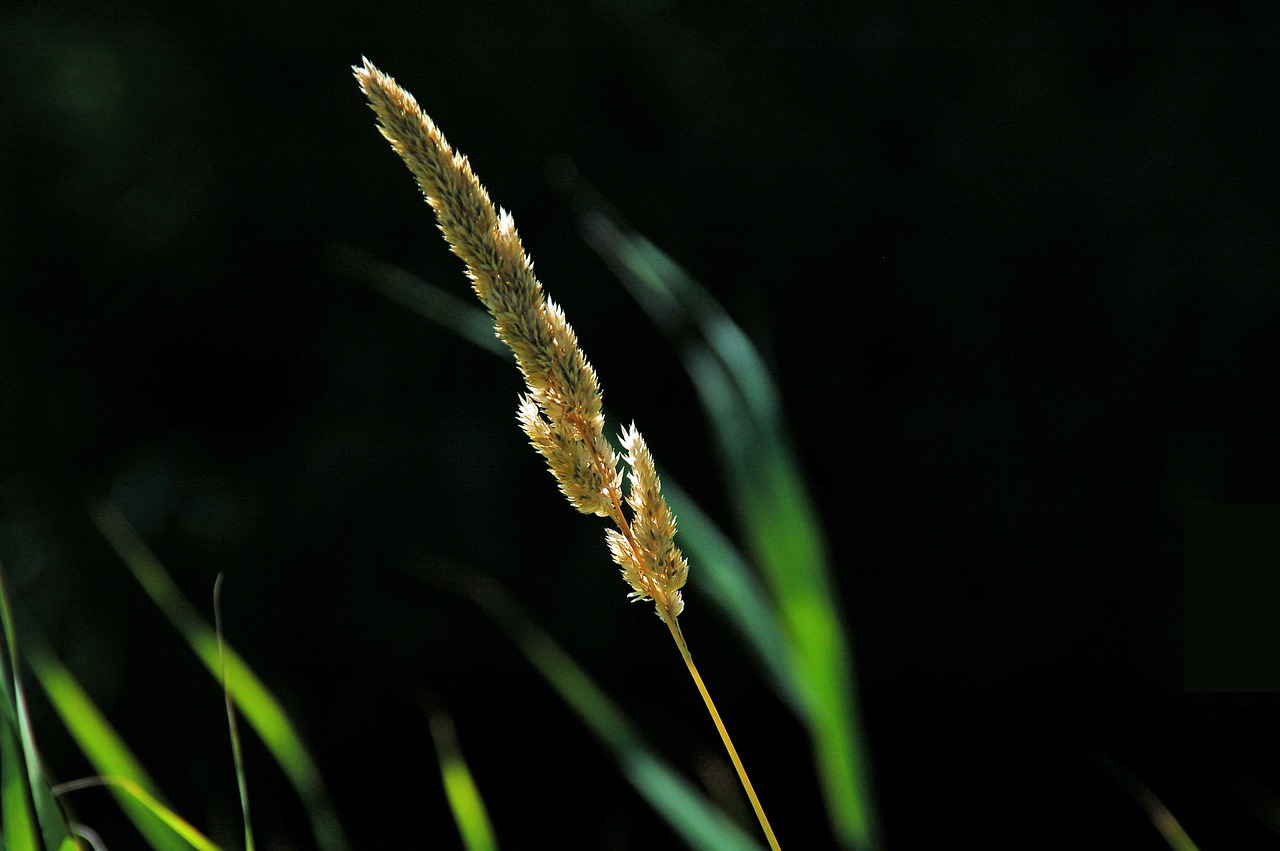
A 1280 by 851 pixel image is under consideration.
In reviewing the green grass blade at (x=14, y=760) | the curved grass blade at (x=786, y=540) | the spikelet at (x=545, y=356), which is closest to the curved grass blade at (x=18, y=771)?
the green grass blade at (x=14, y=760)

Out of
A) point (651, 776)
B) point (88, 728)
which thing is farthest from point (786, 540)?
point (88, 728)

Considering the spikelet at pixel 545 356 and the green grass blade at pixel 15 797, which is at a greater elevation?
the spikelet at pixel 545 356

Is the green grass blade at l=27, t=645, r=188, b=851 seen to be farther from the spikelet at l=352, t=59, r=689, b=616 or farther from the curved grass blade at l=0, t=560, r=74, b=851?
the spikelet at l=352, t=59, r=689, b=616

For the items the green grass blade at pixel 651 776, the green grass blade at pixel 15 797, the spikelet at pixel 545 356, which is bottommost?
the green grass blade at pixel 651 776

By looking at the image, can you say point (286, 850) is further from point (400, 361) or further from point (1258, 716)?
point (1258, 716)

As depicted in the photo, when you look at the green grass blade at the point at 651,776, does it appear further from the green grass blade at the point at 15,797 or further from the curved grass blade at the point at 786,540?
the green grass blade at the point at 15,797

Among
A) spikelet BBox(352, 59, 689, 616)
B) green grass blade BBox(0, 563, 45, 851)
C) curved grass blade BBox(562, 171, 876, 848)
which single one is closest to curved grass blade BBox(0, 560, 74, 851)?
green grass blade BBox(0, 563, 45, 851)
